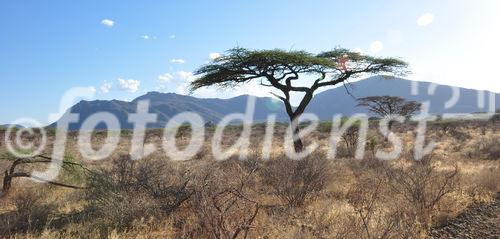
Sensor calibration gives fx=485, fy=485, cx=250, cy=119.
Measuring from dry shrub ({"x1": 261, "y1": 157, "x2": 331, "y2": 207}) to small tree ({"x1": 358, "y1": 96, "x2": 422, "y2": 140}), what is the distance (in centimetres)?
3333

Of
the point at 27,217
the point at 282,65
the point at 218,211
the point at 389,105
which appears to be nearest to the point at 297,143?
the point at 282,65

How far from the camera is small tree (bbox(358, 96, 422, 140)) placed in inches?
1742

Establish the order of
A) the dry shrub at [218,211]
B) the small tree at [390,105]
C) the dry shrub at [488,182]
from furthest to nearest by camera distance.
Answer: the small tree at [390,105] < the dry shrub at [488,182] < the dry shrub at [218,211]

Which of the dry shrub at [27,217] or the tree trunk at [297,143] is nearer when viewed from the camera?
the dry shrub at [27,217]

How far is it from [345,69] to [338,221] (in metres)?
15.4

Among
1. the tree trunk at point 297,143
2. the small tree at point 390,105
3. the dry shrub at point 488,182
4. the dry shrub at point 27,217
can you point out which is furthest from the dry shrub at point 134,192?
the small tree at point 390,105

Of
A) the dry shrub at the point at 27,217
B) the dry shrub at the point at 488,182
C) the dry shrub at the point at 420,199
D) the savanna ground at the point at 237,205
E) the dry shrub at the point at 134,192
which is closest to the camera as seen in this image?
the savanna ground at the point at 237,205

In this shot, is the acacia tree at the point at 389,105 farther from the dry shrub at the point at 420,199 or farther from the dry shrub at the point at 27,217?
the dry shrub at the point at 27,217

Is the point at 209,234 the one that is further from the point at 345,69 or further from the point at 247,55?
the point at 345,69

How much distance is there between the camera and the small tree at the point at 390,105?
44.2 metres

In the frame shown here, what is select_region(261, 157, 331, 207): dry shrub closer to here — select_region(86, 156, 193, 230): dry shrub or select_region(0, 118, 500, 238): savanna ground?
select_region(0, 118, 500, 238): savanna ground

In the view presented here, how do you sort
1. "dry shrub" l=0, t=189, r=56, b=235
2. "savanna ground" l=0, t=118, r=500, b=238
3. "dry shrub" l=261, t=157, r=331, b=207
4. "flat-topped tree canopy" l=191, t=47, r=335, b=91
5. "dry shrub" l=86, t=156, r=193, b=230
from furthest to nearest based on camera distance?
1. "flat-topped tree canopy" l=191, t=47, r=335, b=91
2. "dry shrub" l=261, t=157, r=331, b=207
3. "dry shrub" l=86, t=156, r=193, b=230
4. "dry shrub" l=0, t=189, r=56, b=235
5. "savanna ground" l=0, t=118, r=500, b=238

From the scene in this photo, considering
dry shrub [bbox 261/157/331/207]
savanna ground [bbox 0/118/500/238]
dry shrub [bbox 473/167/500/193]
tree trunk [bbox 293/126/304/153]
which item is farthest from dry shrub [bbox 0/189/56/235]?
tree trunk [bbox 293/126/304/153]

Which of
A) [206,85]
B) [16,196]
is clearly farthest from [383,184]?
[206,85]
